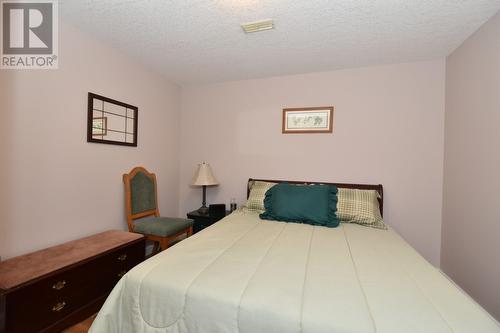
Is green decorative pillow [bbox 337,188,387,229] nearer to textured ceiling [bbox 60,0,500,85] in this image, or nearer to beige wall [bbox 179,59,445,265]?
beige wall [bbox 179,59,445,265]

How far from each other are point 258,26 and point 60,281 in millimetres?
2323

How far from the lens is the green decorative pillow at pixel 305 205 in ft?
6.71

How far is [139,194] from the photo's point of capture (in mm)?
2574

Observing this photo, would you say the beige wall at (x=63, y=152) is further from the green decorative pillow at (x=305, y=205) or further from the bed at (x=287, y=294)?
the green decorative pillow at (x=305, y=205)

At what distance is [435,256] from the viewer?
7.97ft

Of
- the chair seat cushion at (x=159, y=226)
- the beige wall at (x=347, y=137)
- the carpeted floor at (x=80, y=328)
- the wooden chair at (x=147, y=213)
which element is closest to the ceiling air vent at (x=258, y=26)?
the beige wall at (x=347, y=137)

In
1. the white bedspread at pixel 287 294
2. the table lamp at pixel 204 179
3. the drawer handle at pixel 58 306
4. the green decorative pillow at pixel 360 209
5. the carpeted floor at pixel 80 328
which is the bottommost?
the carpeted floor at pixel 80 328

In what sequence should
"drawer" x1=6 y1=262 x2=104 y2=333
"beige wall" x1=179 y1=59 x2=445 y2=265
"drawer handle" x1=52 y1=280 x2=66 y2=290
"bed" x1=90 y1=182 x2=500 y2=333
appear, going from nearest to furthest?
"bed" x1=90 y1=182 x2=500 y2=333, "drawer" x1=6 y1=262 x2=104 y2=333, "drawer handle" x1=52 y1=280 x2=66 y2=290, "beige wall" x1=179 y1=59 x2=445 y2=265

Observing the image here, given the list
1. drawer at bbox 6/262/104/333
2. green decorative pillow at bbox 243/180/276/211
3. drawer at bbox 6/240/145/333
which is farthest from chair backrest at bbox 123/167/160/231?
green decorative pillow at bbox 243/180/276/211

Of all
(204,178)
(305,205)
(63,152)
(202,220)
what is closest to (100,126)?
(63,152)

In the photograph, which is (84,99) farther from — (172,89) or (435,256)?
(435,256)

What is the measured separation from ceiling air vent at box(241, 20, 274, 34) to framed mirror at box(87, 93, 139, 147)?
149 cm

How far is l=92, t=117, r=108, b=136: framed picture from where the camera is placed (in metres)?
2.11

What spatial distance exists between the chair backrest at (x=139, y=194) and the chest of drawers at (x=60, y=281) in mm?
454
